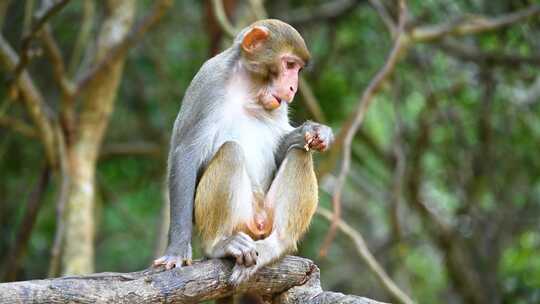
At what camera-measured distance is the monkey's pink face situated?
4539mm

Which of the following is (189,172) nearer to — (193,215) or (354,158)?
(193,215)

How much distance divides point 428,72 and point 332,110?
1.32m

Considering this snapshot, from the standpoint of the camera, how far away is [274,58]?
182 inches

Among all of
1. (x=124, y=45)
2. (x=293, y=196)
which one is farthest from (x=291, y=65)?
(x=124, y=45)

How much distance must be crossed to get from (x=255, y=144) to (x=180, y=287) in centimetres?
137

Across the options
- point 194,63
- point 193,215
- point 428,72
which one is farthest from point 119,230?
point 193,215

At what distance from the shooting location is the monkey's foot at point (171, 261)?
3.89m

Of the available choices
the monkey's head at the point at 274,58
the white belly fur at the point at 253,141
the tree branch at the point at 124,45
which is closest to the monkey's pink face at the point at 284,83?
the monkey's head at the point at 274,58

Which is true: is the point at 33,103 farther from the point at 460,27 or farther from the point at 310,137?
the point at 460,27

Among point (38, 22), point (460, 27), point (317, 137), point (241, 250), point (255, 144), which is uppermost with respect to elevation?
point (38, 22)

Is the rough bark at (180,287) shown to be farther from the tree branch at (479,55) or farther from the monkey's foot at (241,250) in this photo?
the tree branch at (479,55)

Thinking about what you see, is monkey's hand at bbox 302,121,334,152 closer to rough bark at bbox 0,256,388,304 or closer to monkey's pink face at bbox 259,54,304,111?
monkey's pink face at bbox 259,54,304,111

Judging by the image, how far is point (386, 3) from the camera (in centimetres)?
923

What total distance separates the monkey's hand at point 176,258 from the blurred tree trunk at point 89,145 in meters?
2.93
